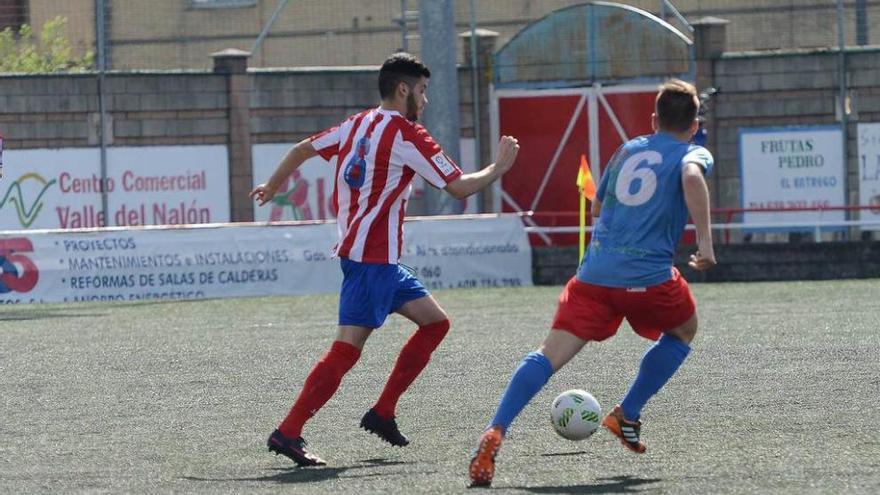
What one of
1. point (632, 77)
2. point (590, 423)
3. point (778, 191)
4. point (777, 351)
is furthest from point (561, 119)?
point (590, 423)

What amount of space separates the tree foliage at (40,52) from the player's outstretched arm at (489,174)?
71.2ft

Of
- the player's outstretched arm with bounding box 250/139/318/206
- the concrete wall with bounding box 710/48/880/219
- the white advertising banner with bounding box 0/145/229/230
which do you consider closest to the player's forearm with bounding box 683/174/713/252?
the player's outstretched arm with bounding box 250/139/318/206

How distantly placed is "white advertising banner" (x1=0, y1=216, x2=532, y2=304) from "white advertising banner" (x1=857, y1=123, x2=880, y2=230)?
5.27m

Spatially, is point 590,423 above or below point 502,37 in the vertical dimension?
below

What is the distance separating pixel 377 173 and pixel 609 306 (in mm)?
1273

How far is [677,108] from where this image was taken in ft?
25.0

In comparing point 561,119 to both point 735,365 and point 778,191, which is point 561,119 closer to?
point 778,191

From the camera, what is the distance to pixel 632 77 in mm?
28000

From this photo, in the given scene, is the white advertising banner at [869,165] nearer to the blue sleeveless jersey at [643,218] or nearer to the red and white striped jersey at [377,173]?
the red and white striped jersey at [377,173]

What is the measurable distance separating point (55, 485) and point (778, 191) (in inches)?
796

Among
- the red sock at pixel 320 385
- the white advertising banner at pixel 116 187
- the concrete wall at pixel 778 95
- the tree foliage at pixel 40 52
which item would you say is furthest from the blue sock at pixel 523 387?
the tree foliage at pixel 40 52

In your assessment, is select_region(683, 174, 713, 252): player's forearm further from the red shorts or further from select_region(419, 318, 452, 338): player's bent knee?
select_region(419, 318, 452, 338): player's bent knee

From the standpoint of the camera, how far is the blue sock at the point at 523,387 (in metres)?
7.28

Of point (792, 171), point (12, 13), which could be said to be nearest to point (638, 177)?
point (792, 171)
